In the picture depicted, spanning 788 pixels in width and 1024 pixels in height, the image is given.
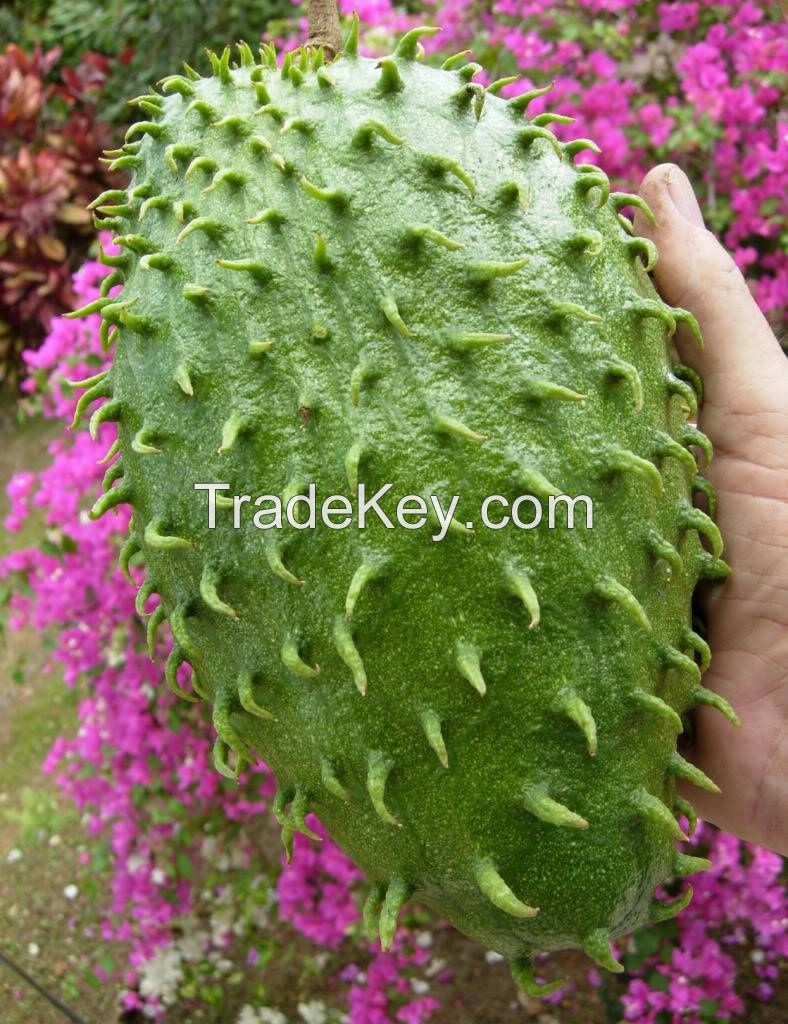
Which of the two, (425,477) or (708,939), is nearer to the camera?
(425,477)

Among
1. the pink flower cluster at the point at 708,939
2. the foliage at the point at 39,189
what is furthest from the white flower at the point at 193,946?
the foliage at the point at 39,189

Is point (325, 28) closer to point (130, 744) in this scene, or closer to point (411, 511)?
point (411, 511)

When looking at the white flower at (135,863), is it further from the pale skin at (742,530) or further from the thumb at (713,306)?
the thumb at (713,306)

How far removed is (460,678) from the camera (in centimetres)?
135

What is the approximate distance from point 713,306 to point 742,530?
0.47 metres

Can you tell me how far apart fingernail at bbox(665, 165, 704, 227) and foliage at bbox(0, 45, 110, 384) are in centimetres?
475

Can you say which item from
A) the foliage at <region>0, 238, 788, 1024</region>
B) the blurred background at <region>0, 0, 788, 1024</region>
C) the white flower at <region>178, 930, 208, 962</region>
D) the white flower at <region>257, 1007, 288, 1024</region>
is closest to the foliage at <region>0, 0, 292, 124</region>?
the blurred background at <region>0, 0, 788, 1024</region>

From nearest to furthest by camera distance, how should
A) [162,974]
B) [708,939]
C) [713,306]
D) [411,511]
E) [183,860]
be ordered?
[411,511] < [713,306] < [708,939] < [183,860] < [162,974]

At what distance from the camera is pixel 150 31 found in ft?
18.0

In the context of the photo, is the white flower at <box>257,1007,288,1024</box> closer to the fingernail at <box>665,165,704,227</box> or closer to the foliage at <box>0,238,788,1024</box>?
the foliage at <box>0,238,788,1024</box>

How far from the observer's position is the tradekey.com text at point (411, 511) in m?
1.33

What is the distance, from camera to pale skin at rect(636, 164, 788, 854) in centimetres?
188

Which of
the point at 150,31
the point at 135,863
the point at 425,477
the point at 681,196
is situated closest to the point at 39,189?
the point at 150,31

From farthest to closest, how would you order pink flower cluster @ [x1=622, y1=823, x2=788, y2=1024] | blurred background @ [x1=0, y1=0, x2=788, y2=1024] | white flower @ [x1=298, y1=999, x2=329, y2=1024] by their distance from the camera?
white flower @ [x1=298, y1=999, x2=329, y2=1024] → blurred background @ [x1=0, y1=0, x2=788, y2=1024] → pink flower cluster @ [x1=622, y1=823, x2=788, y2=1024]
